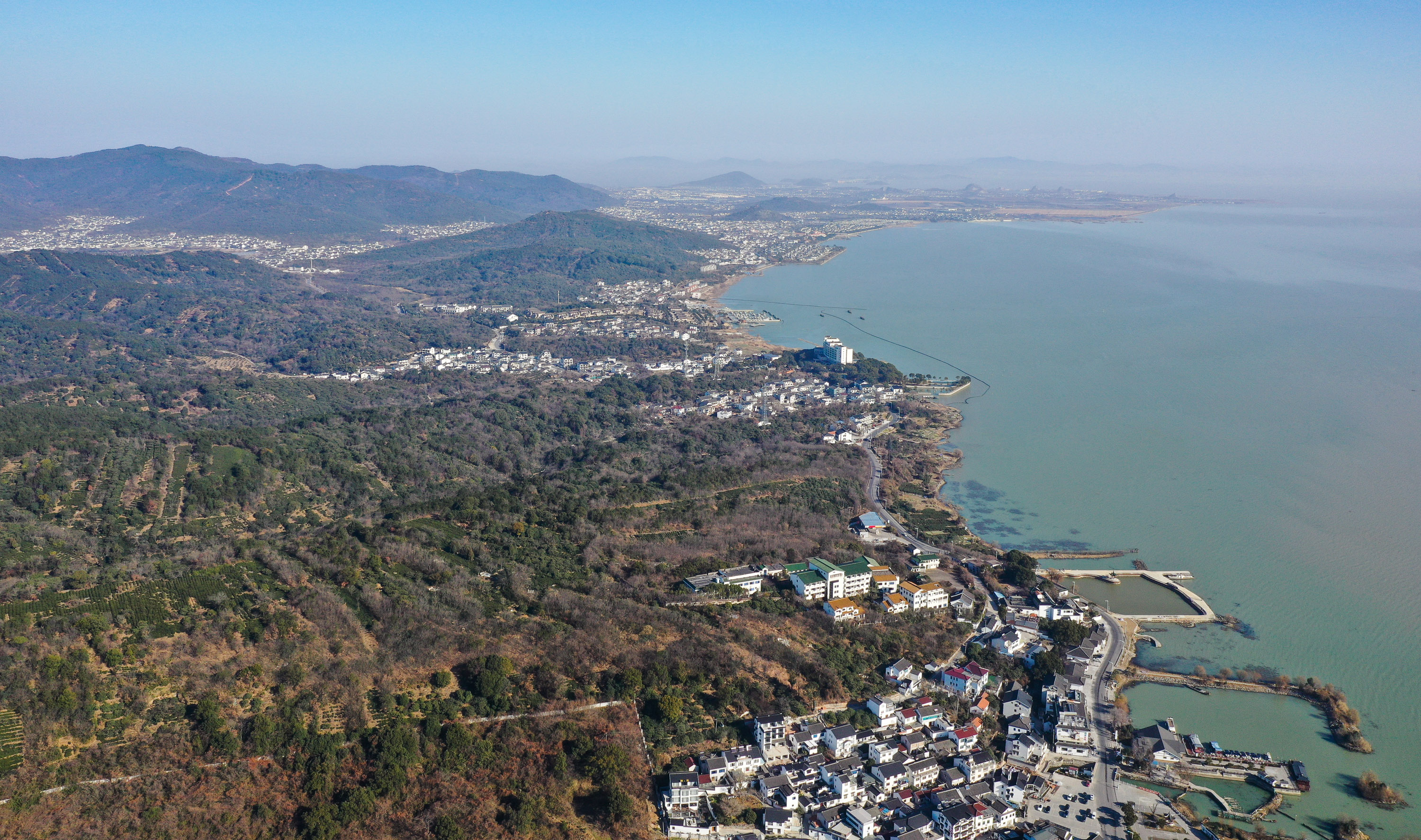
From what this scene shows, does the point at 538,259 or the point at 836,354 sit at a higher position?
the point at 538,259

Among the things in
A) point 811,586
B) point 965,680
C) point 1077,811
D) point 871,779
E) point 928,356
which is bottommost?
point 1077,811

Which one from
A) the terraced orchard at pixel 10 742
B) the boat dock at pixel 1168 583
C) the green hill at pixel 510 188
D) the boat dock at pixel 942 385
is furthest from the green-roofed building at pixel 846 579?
the green hill at pixel 510 188

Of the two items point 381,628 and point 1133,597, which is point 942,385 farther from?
point 381,628

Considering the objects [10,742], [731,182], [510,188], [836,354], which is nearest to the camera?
[10,742]

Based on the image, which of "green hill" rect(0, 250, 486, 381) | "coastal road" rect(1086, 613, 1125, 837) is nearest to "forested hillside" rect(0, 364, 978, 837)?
"coastal road" rect(1086, 613, 1125, 837)

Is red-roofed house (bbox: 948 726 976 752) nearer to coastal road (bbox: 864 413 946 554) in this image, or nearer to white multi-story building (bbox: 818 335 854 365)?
coastal road (bbox: 864 413 946 554)

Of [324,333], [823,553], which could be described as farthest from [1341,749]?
[324,333]

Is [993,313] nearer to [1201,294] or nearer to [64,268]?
[1201,294]

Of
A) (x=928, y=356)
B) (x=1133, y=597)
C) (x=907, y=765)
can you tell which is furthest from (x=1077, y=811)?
(x=928, y=356)
